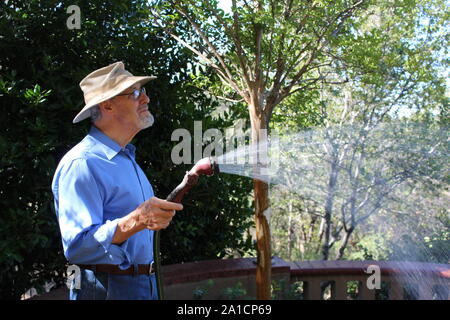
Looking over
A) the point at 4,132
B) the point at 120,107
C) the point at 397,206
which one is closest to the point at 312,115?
the point at 397,206

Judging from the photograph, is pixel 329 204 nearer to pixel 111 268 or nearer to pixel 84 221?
pixel 111 268

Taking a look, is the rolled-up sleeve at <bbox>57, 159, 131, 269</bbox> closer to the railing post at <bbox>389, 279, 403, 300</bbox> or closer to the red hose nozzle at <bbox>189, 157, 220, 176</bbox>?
the red hose nozzle at <bbox>189, 157, 220, 176</bbox>

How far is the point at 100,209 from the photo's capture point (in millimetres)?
1502

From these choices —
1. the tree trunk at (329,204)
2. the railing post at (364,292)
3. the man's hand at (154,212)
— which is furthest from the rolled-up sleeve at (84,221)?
the tree trunk at (329,204)

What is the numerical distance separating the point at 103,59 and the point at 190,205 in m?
1.44

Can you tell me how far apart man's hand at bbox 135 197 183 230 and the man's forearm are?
1cm

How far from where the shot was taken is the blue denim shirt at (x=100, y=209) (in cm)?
142

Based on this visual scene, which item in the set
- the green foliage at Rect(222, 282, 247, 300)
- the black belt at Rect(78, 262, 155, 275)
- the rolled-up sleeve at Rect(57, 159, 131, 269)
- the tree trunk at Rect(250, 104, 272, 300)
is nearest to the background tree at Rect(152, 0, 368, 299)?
the tree trunk at Rect(250, 104, 272, 300)

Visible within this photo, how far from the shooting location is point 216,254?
4.46 m

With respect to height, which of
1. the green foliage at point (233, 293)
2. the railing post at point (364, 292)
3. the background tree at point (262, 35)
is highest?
the background tree at point (262, 35)

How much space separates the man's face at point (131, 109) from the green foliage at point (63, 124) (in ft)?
5.50

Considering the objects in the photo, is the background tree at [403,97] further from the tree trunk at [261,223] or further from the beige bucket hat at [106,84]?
the beige bucket hat at [106,84]
